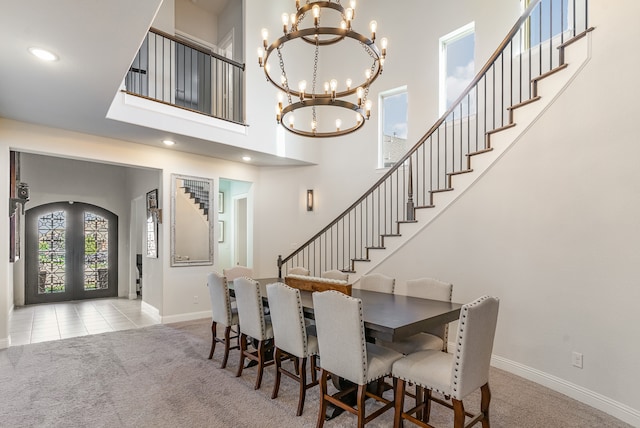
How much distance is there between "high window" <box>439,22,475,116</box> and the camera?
5.05 meters

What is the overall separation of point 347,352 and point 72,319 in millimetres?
5729

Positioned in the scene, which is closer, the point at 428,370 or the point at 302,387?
the point at 428,370

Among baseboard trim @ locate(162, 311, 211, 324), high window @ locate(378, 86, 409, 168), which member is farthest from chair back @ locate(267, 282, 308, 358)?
high window @ locate(378, 86, 409, 168)

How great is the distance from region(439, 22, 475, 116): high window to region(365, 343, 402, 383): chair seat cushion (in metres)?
3.88

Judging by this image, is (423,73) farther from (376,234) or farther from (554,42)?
(376,234)

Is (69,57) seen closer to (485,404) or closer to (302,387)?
(302,387)

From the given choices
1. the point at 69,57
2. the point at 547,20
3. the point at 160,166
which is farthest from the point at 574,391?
the point at 160,166

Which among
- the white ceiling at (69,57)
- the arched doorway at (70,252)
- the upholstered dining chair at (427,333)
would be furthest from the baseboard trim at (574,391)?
the arched doorway at (70,252)

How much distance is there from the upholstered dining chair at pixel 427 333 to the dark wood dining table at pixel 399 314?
0.15 metres

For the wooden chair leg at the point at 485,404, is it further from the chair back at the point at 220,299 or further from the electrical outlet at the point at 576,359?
the chair back at the point at 220,299

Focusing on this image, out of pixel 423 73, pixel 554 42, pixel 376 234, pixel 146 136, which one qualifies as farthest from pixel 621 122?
pixel 146 136

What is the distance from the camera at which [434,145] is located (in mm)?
5336

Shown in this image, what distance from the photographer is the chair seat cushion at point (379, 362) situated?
7.57 feet

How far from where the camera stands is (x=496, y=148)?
3.58 metres
